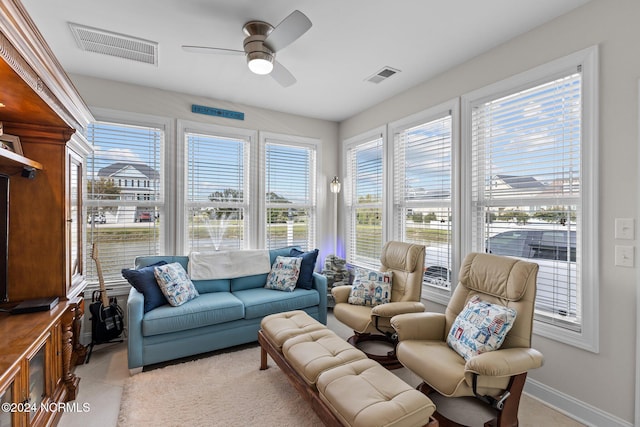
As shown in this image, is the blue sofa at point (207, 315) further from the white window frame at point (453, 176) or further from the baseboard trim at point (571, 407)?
the baseboard trim at point (571, 407)

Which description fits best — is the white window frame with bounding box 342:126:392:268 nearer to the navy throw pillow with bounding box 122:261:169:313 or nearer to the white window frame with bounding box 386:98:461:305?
the white window frame with bounding box 386:98:461:305

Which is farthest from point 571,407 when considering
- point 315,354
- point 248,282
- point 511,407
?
point 248,282

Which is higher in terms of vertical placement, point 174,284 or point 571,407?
point 174,284

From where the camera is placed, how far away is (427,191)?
135 inches

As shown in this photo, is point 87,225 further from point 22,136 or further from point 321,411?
point 321,411

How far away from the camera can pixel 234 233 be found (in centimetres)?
409

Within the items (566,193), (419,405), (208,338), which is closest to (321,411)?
(419,405)

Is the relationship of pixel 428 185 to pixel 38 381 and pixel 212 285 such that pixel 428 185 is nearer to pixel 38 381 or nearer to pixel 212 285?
pixel 212 285

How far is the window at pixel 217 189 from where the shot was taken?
3816 millimetres

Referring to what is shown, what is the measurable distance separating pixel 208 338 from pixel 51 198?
1732mm

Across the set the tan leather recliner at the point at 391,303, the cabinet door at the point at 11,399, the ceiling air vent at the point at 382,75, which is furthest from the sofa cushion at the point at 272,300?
the ceiling air vent at the point at 382,75

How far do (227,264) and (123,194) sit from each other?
141 centimetres

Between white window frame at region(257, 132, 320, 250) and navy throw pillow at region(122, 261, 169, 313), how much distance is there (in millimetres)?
1488

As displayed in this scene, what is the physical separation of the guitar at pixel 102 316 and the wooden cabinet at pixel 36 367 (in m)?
0.79
